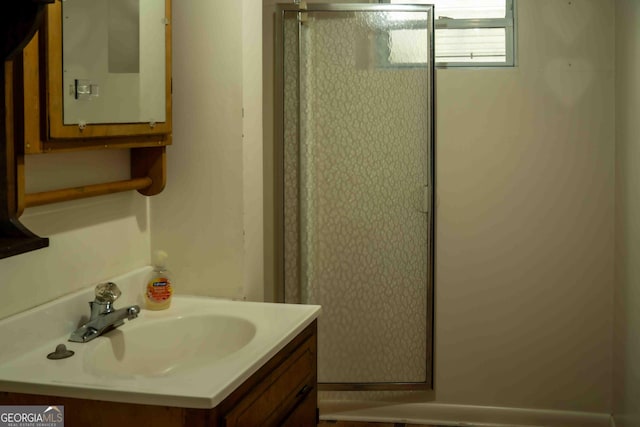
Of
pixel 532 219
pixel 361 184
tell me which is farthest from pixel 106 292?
pixel 532 219

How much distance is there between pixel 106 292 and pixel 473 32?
2.09m

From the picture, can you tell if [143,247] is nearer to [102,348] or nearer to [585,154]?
[102,348]

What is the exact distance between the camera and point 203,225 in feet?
8.34

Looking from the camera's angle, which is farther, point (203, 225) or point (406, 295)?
point (406, 295)

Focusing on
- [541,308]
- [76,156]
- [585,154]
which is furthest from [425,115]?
[76,156]

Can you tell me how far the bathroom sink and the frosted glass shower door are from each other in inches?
44.2

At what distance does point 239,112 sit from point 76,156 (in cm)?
54

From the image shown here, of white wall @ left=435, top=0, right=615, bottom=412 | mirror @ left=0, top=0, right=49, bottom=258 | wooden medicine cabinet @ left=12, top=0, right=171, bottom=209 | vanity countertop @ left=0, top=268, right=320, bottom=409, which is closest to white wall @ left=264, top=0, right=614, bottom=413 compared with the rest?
white wall @ left=435, top=0, right=615, bottom=412

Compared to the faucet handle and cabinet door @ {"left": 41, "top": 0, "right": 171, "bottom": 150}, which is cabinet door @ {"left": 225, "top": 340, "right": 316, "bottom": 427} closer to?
the faucet handle

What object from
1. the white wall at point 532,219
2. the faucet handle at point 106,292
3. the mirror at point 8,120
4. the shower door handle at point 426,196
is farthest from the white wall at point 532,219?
the mirror at point 8,120

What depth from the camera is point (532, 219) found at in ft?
11.4

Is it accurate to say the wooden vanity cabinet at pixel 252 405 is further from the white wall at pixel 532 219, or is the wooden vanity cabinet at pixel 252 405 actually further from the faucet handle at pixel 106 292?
the white wall at pixel 532 219

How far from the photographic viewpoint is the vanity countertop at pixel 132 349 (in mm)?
1642

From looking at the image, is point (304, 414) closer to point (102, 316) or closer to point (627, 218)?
point (102, 316)
